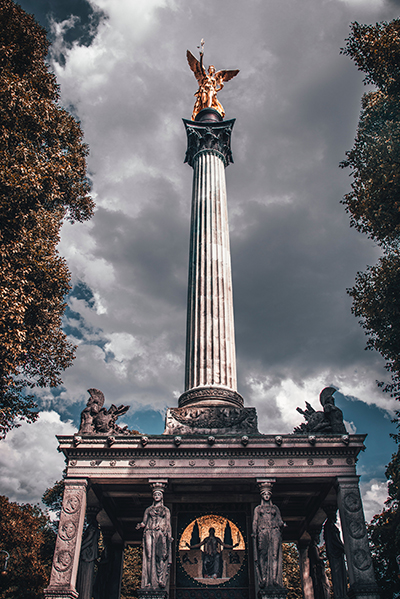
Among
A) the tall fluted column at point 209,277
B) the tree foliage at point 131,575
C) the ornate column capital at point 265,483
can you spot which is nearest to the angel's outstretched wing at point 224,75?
the tall fluted column at point 209,277

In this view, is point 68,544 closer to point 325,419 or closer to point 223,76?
point 325,419

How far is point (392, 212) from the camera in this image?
808 inches

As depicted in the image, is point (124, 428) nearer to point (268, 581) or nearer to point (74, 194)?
point (268, 581)

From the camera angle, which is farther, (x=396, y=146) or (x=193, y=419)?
(x=396, y=146)

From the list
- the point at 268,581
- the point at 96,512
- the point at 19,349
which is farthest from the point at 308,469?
the point at 19,349

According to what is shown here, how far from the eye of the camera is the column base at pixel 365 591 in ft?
45.1

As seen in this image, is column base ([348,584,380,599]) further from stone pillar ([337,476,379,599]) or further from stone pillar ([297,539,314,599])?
stone pillar ([297,539,314,599])

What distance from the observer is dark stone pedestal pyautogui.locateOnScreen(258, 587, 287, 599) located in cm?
1402

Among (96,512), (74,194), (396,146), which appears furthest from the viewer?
(74,194)

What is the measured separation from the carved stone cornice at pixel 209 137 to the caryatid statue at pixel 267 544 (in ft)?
64.3

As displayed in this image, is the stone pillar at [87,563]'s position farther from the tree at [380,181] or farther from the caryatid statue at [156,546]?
the tree at [380,181]

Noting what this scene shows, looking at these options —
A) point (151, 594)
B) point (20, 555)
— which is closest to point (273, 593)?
point (151, 594)

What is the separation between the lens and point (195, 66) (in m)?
31.5

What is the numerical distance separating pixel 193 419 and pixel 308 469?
15.6 feet
